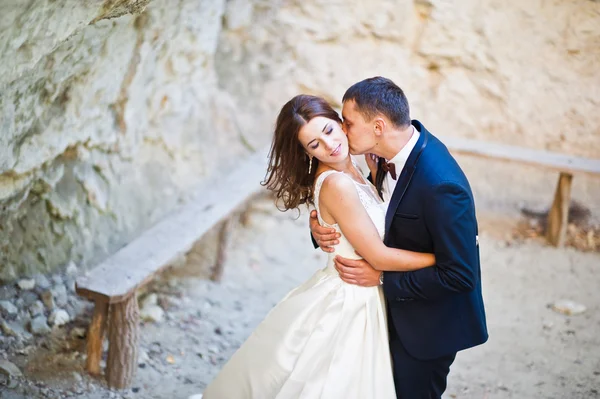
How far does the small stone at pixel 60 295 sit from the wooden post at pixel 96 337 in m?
0.54

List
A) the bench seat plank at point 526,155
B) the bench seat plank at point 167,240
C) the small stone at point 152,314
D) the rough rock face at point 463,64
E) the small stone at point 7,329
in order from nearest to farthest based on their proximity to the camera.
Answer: the bench seat plank at point 167,240 → the small stone at point 7,329 → the small stone at point 152,314 → the bench seat plank at point 526,155 → the rough rock face at point 463,64

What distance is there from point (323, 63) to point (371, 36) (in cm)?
48

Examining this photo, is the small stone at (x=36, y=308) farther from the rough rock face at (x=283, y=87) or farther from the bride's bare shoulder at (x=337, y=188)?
the bride's bare shoulder at (x=337, y=188)

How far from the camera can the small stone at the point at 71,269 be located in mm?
4262

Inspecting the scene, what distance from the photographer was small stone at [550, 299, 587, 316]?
479cm

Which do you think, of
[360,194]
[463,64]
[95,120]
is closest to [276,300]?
[95,120]

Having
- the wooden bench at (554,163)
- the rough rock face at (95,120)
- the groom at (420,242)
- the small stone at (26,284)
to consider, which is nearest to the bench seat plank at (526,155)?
the wooden bench at (554,163)

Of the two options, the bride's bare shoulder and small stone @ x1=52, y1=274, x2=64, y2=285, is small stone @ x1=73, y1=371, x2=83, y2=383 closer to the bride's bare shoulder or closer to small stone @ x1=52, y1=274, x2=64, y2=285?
small stone @ x1=52, y1=274, x2=64, y2=285

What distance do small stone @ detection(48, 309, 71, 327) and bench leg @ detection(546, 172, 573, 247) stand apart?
12.3ft

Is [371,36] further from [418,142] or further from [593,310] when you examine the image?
[418,142]

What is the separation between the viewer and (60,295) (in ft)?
13.5

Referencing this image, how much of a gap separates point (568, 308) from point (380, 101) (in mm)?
2866

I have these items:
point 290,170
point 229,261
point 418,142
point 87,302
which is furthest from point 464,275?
point 229,261

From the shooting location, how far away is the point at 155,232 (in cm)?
418
